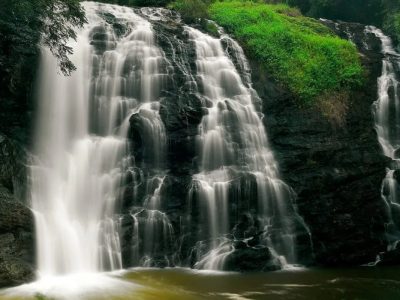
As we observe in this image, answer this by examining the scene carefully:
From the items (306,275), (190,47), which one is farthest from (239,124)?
(306,275)

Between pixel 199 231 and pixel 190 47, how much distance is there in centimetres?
732

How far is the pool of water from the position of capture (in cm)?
916

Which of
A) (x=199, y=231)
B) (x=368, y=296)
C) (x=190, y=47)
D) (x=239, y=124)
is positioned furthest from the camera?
(x=190, y=47)

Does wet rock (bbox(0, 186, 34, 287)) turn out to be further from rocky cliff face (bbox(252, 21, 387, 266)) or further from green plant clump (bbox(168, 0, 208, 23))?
green plant clump (bbox(168, 0, 208, 23))

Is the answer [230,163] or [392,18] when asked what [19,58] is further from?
[392,18]

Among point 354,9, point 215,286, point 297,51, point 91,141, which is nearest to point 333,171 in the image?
point 215,286

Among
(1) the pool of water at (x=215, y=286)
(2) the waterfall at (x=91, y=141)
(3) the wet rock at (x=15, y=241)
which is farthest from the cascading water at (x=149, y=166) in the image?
(1) the pool of water at (x=215, y=286)

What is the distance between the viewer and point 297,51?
1844 centimetres

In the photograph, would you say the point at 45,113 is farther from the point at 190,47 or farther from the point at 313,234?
the point at 313,234

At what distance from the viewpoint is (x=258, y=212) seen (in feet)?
43.5

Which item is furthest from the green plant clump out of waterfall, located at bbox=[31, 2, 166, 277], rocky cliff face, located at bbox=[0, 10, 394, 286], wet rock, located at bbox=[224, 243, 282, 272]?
wet rock, located at bbox=[224, 243, 282, 272]

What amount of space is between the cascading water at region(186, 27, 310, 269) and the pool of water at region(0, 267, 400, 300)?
128cm

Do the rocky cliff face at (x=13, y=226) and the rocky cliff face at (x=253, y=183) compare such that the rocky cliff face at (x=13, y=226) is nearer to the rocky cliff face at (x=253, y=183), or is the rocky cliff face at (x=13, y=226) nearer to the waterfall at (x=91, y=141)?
the rocky cliff face at (x=253, y=183)

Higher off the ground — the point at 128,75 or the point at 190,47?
the point at 190,47
